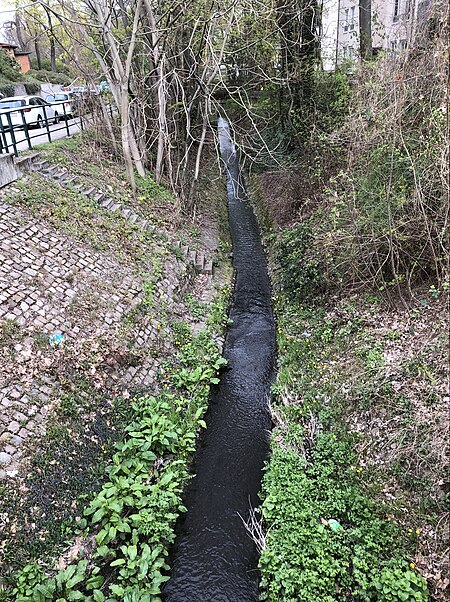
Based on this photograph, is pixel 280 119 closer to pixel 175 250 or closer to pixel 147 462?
pixel 175 250

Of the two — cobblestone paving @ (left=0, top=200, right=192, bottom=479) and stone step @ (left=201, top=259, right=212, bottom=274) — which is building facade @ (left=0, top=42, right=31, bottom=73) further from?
cobblestone paving @ (left=0, top=200, right=192, bottom=479)

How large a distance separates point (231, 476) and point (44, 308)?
15.1 feet

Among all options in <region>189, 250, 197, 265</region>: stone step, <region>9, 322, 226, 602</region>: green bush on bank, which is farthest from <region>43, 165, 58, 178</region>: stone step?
<region>9, 322, 226, 602</region>: green bush on bank

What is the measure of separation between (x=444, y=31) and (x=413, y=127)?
187cm

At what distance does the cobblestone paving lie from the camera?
6316 mm

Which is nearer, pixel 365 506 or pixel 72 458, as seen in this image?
pixel 365 506

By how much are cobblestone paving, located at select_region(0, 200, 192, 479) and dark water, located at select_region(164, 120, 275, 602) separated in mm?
1847

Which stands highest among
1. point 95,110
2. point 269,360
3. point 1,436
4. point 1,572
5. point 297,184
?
point 95,110

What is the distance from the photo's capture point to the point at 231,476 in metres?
7.14

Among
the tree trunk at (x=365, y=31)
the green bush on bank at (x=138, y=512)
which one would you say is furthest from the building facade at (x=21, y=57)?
the green bush on bank at (x=138, y=512)

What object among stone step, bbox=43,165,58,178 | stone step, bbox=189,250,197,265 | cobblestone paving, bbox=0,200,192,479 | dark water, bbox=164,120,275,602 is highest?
stone step, bbox=43,165,58,178

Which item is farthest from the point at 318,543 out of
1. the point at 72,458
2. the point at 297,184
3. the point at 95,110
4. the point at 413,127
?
the point at 95,110

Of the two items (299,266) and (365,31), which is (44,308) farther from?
(365,31)

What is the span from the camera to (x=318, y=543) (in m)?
5.50
